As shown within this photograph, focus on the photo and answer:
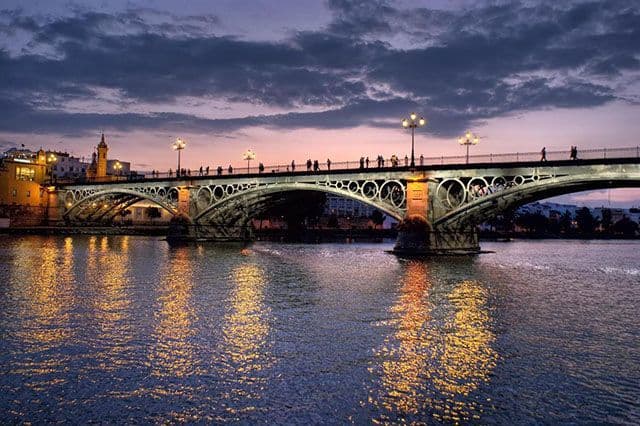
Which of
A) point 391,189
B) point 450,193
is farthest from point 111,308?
point 391,189

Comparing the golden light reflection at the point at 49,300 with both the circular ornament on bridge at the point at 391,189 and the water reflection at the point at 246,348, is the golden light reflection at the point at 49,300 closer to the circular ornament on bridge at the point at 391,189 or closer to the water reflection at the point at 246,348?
the water reflection at the point at 246,348

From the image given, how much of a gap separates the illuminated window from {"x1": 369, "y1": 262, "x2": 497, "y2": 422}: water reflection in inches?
4048

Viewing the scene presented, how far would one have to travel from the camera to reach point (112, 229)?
9806 centimetres

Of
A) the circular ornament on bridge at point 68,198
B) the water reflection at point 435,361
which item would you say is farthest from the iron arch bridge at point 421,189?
the water reflection at point 435,361

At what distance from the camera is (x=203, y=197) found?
7712 centimetres

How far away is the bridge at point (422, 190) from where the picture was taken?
44934 mm

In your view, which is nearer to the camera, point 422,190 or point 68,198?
point 422,190

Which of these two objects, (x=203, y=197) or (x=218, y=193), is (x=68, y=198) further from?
(x=218, y=193)

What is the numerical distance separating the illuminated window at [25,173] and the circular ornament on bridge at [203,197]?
4870cm

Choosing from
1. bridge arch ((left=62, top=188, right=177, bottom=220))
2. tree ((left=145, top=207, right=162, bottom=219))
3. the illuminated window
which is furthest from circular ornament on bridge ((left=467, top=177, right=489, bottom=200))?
tree ((left=145, top=207, right=162, bottom=219))

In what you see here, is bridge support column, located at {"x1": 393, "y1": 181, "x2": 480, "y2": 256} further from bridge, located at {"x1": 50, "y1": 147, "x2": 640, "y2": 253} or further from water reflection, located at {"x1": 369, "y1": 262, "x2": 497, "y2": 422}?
water reflection, located at {"x1": 369, "y1": 262, "x2": 497, "y2": 422}

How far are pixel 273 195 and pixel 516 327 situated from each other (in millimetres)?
55501

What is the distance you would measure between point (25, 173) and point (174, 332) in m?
106

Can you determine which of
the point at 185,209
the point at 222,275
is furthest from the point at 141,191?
the point at 222,275
